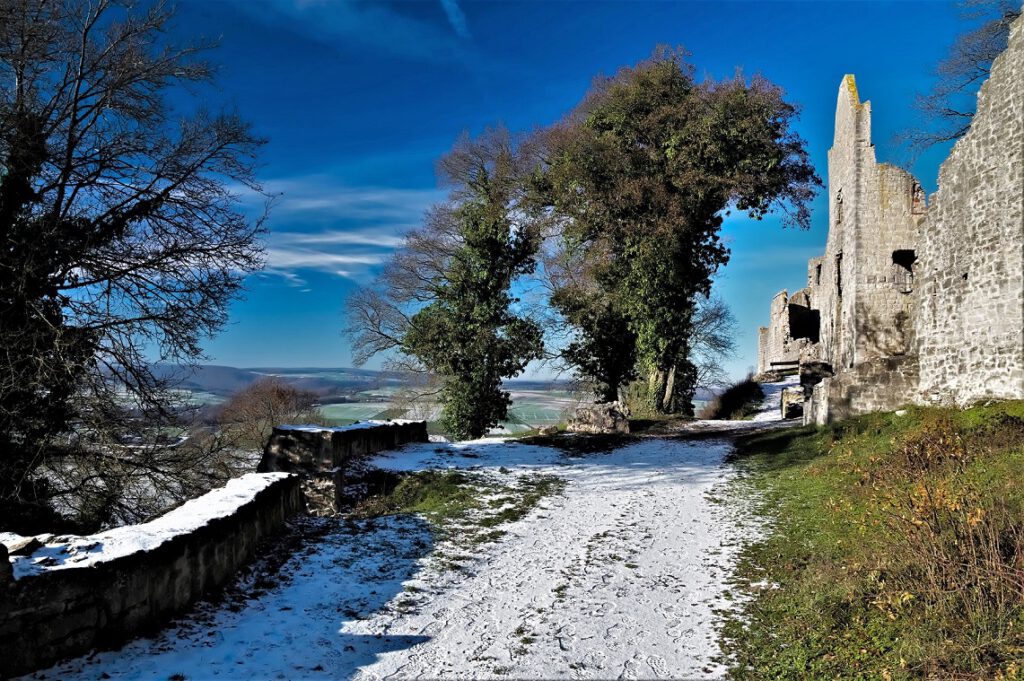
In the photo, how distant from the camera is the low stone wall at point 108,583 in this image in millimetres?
3871

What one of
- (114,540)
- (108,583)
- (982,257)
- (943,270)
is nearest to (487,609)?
(108,583)

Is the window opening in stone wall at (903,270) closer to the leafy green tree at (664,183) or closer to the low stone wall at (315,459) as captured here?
the leafy green tree at (664,183)

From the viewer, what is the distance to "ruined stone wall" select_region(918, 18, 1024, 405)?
10.2 meters

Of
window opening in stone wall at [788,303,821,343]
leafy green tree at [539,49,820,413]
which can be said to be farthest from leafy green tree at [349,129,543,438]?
window opening in stone wall at [788,303,821,343]

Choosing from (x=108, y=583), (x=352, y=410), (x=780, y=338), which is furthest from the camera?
(x=352, y=410)

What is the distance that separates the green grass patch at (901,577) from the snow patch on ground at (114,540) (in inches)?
184

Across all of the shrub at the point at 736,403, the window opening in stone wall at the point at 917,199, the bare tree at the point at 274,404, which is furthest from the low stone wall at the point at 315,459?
the bare tree at the point at 274,404

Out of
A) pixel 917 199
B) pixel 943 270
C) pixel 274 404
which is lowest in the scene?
pixel 274 404

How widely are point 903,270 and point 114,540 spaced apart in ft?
68.5

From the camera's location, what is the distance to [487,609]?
5.67m

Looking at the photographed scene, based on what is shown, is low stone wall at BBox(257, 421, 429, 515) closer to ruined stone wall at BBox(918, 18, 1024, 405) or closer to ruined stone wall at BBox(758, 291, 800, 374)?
ruined stone wall at BBox(918, 18, 1024, 405)

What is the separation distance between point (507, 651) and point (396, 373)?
64.6ft

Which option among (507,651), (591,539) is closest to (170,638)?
(507,651)

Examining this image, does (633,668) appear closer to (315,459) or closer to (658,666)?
(658,666)
